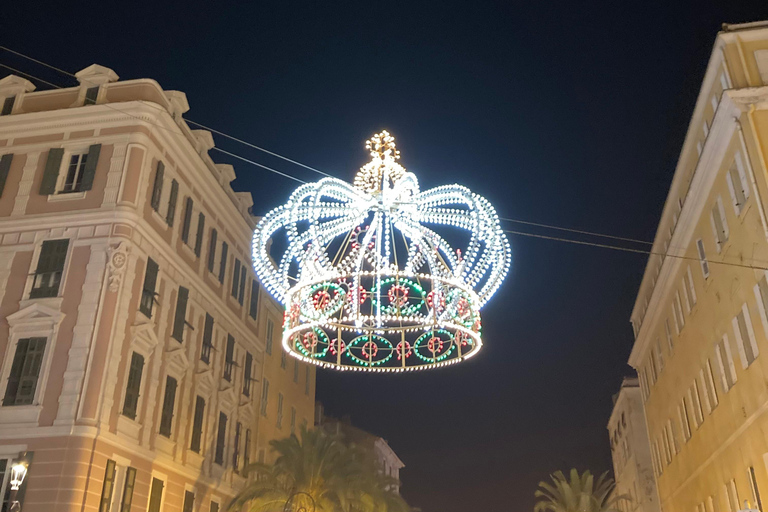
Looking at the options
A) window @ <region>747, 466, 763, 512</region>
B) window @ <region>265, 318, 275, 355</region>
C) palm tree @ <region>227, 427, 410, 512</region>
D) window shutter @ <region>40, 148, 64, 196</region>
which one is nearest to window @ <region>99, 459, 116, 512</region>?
palm tree @ <region>227, 427, 410, 512</region>

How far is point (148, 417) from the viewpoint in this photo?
25375mm

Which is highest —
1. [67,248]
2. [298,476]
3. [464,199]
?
[67,248]

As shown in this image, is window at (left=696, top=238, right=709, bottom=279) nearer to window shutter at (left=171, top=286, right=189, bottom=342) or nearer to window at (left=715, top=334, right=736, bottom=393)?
window at (left=715, top=334, right=736, bottom=393)

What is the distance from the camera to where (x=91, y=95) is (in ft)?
94.0

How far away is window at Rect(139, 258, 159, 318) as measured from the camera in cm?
2577

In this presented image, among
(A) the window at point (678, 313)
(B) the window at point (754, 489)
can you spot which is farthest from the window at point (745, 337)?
(A) the window at point (678, 313)

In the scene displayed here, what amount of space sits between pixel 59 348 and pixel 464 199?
15.0m

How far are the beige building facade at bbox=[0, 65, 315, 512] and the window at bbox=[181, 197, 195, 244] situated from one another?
0.09 metres

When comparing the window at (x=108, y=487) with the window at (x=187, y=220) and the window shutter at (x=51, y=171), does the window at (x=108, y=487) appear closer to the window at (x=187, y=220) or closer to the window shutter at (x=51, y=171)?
the window at (x=187, y=220)

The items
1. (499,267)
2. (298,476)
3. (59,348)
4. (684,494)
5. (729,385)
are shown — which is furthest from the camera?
(684,494)

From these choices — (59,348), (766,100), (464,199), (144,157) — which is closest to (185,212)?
(144,157)

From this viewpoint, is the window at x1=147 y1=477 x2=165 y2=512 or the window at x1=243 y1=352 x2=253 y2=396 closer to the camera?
the window at x1=147 y1=477 x2=165 y2=512

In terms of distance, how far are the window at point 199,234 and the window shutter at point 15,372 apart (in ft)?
29.1

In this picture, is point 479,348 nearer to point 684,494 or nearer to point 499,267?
point 499,267
